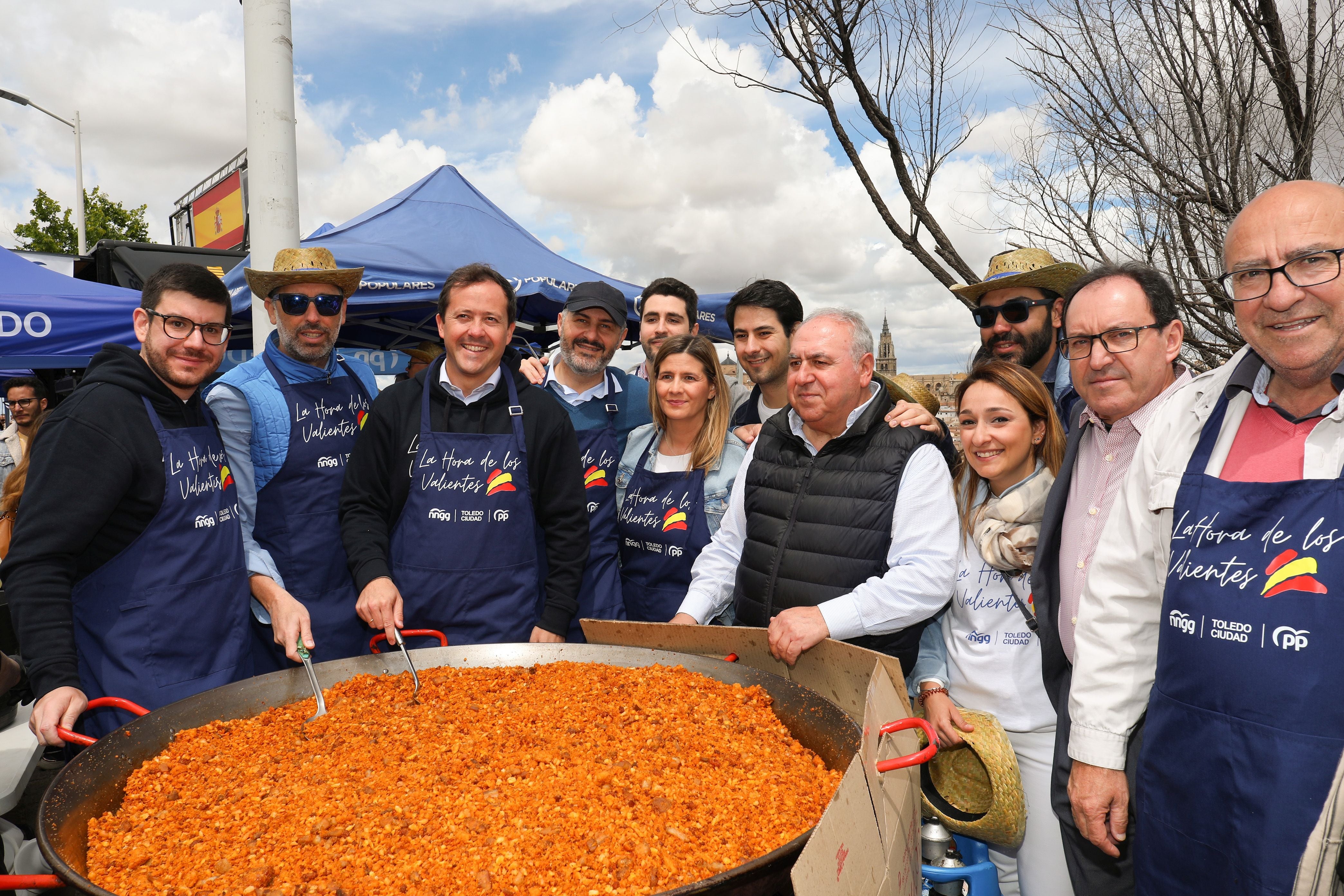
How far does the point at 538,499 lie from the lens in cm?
294

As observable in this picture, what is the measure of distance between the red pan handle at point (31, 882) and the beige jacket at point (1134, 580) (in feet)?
7.00

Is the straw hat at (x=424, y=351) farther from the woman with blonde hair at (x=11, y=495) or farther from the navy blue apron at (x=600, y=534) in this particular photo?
the navy blue apron at (x=600, y=534)

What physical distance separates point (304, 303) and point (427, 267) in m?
4.18

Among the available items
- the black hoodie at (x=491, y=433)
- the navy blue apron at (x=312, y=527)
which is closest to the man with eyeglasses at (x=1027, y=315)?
the black hoodie at (x=491, y=433)

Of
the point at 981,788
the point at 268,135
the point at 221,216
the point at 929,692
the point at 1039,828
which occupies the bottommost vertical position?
the point at 1039,828

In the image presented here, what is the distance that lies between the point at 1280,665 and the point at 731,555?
1.65m

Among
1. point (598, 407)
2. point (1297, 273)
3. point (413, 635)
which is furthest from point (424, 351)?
point (1297, 273)

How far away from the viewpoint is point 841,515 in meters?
2.53

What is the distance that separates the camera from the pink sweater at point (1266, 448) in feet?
5.50

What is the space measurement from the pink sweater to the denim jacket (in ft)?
5.31

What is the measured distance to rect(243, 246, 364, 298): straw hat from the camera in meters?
3.28

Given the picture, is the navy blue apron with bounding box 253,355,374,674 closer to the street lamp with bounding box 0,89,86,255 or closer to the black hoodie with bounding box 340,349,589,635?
the black hoodie with bounding box 340,349,589,635

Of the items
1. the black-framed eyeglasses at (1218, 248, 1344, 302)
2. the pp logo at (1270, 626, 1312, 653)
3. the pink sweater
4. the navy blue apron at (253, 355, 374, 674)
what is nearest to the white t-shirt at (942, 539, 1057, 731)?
the pink sweater

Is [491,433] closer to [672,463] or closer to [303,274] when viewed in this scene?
[672,463]
